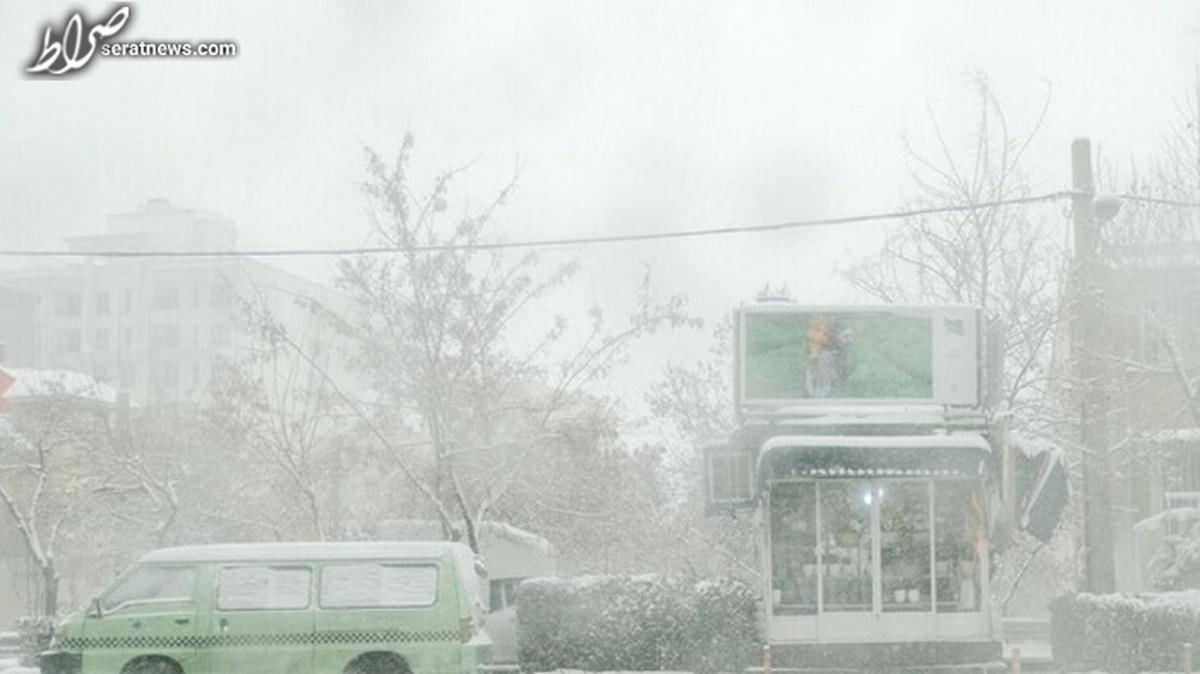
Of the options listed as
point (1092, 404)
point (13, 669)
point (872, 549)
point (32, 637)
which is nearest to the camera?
point (872, 549)

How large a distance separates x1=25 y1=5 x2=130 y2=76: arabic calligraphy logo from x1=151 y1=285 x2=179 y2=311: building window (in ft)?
292

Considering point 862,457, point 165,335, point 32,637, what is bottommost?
point 32,637

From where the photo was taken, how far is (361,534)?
1069 inches

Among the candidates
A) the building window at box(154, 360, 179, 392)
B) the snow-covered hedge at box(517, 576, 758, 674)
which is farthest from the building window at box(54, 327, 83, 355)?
the snow-covered hedge at box(517, 576, 758, 674)

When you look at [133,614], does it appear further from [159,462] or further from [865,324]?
[159,462]

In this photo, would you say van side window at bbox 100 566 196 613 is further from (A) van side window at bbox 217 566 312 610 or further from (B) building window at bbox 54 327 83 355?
(B) building window at bbox 54 327 83 355

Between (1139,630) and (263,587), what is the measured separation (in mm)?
10261

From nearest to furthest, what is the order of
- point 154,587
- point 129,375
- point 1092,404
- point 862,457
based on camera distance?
point 154,587 < point 862,457 < point 1092,404 < point 129,375

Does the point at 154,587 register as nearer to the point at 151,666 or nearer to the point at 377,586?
the point at 151,666

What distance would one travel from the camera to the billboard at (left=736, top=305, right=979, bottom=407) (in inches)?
770

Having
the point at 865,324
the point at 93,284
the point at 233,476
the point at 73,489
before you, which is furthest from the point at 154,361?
the point at 865,324

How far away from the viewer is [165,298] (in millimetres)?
106562

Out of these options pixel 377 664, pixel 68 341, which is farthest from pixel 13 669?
pixel 68 341

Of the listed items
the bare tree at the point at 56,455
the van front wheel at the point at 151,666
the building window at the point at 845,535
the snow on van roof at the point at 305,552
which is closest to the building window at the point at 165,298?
the bare tree at the point at 56,455
